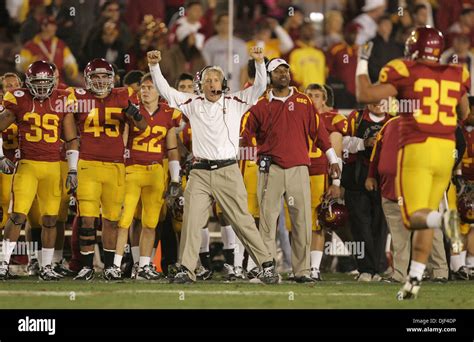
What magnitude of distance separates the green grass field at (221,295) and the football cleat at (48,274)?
22cm

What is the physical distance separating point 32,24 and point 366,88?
6725 mm

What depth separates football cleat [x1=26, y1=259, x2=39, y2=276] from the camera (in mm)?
11992

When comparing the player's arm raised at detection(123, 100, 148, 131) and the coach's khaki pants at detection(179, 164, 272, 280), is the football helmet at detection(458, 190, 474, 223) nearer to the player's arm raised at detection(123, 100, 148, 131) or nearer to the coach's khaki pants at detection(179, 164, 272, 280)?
the coach's khaki pants at detection(179, 164, 272, 280)

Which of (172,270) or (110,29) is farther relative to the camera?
(110,29)

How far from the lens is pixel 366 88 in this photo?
29.0ft

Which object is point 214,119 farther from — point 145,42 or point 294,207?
point 145,42

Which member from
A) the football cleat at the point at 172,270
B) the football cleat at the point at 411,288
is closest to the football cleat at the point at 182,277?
the football cleat at the point at 172,270

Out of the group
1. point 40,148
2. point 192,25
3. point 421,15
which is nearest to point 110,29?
point 192,25

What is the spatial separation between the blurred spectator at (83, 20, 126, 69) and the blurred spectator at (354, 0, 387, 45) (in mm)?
3000

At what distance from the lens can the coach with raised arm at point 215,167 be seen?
33.4 feet

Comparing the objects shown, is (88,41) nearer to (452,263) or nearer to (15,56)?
(15,56)

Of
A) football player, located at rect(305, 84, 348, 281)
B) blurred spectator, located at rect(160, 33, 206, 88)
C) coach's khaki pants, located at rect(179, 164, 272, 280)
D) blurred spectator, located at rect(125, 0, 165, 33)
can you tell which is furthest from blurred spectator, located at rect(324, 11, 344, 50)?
coach's khaki pants, located at rect(179, 164, 272, 280)
